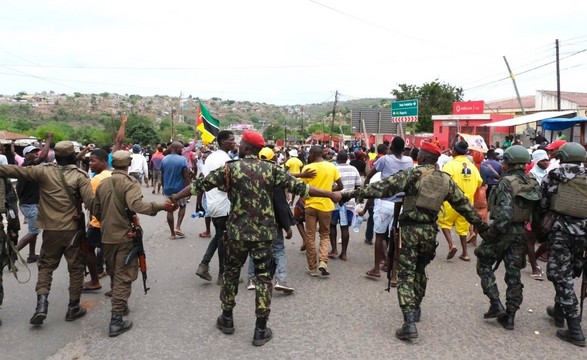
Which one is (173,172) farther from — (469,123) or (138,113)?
(138,113)

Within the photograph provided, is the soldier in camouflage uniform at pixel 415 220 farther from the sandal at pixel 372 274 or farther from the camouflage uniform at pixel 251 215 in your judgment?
the sandal at pixel 372 274

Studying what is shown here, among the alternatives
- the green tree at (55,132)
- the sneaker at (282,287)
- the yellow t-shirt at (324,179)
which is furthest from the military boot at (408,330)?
the green tree at (55,132)

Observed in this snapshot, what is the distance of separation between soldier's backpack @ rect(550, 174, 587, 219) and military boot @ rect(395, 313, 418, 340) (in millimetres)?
Answer: 1843

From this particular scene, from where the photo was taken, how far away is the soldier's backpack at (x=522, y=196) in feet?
14.6

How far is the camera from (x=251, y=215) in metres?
4.07

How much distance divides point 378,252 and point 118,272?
3.47 metres

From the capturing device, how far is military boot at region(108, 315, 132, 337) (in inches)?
165

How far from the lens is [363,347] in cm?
400

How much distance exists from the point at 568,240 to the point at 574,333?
2.91 ft

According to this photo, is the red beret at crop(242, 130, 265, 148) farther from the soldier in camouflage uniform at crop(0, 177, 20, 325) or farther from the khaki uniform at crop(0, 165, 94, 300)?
the soldier in camouflage uniform at crop(0, 177, 20, 325)

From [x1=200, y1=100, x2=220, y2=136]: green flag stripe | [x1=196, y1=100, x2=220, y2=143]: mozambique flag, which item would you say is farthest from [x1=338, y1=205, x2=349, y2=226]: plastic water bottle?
[x1=200, y1=100, x2=220, y2=136]: green flag stripe

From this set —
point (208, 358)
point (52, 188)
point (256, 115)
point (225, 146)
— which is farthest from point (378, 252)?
point (256, 115)

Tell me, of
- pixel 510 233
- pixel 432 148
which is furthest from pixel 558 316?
pixel 432 148

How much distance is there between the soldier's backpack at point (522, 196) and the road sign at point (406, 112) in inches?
502
